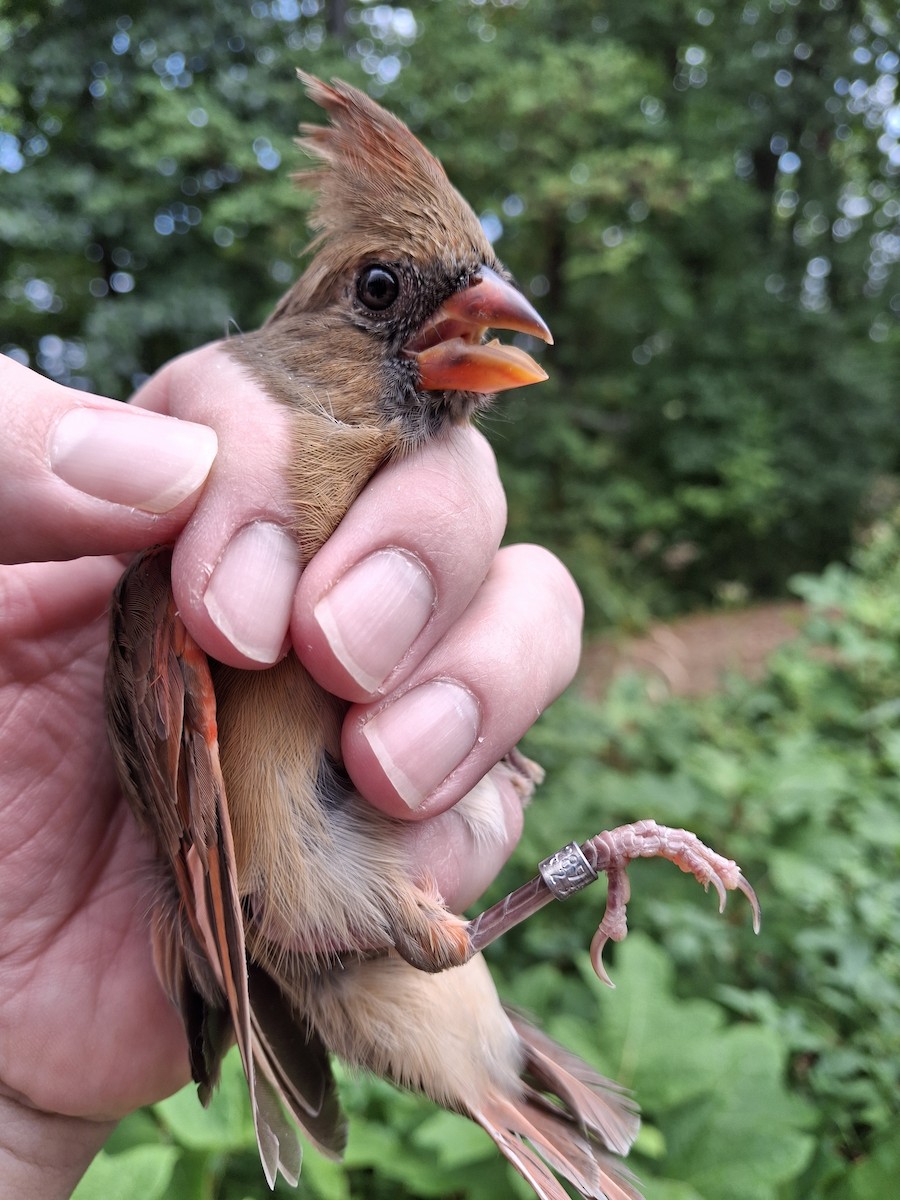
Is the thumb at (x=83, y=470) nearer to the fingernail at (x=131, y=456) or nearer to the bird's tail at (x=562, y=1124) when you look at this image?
the fingernail at (x=131, y=456)

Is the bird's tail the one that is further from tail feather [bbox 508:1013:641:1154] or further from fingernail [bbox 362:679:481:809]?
fingernail [bbox 362:679:481:809]

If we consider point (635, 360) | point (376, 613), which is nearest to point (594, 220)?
point (635, 360)

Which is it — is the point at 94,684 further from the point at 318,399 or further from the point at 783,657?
the point at 783,657

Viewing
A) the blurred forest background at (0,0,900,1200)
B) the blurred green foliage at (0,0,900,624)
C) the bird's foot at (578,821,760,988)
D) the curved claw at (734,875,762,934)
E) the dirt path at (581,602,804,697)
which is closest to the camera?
the curved claw at (734,875,762,934)

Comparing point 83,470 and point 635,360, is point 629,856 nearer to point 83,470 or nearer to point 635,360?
point 83,470

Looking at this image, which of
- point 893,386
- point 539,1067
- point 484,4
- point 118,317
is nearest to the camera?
point 539,1067

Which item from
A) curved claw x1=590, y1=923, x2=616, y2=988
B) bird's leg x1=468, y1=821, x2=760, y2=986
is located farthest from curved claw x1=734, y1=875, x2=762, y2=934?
curved claw x1=590, y1=923, x2=616, y2=988

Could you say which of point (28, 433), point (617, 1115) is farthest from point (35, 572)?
point (617, 1115)
